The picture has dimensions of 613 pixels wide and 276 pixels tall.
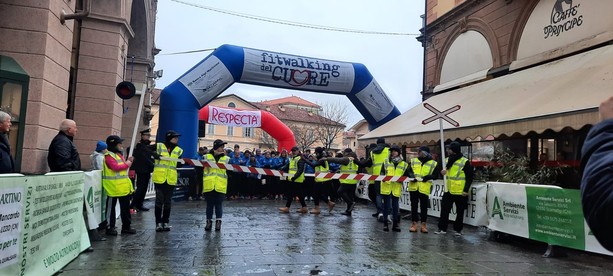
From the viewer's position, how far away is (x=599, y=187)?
1.30 meters

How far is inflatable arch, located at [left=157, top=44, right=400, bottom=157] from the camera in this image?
14.1 meters

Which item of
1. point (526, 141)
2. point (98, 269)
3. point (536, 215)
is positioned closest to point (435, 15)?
point (526, 141)

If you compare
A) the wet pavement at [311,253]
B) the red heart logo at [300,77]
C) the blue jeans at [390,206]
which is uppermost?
the red heart logo at [300,77]

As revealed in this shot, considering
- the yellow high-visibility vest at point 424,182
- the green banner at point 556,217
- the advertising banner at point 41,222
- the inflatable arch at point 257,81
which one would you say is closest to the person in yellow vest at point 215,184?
the advertising banner at point 41,222

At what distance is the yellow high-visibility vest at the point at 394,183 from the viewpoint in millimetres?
9414

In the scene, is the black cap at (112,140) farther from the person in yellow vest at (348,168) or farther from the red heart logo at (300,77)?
the red heart logo at (300,77)

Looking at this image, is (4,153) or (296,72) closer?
(4,153)

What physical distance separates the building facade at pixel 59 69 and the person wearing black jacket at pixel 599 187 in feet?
25.6

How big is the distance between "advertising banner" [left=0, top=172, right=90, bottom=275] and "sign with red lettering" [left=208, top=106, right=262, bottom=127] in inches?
575

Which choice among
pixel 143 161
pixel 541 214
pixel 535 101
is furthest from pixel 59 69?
pixel 535 101

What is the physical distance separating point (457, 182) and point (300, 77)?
8.37 m

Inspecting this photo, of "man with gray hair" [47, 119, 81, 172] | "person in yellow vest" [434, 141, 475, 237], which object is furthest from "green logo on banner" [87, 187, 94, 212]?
"person in yellow vest" [434, 141, 475, 237]

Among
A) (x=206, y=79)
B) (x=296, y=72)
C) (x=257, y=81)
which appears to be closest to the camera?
(x=206, y=79)

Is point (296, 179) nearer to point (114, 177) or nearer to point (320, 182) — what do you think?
point (320, 182)
